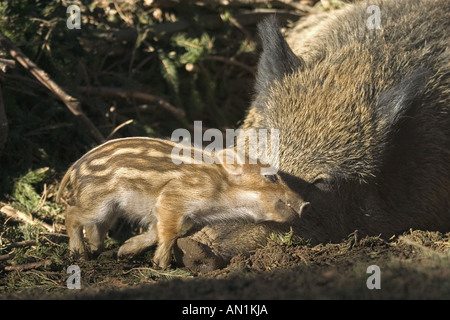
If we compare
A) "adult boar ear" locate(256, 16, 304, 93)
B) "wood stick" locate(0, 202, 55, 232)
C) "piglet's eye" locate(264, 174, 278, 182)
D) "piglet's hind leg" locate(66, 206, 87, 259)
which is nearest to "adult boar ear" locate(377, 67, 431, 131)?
"adult boar ear" locate(256, 16, 304, 93)

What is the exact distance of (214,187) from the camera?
13.6 feet

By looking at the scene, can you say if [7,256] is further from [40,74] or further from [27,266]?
[40,74]

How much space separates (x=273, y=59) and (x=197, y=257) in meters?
1.67

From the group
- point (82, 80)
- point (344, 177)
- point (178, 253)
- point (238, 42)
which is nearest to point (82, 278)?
point (178, 253)

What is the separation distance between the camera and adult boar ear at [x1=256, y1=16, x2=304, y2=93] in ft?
16.4

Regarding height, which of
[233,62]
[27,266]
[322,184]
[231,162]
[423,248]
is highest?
[233,62]

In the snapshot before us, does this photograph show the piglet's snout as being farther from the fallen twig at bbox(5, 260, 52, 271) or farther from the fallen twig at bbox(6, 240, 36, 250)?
the fallen twig at bbox(6, 240, 36, 250)

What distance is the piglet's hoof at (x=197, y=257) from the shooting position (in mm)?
3990

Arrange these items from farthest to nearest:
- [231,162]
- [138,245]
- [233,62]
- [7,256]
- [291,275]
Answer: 1. [233,62]
2. [138,245]
3. [7,256]
4. [231,162]
5. [291,275]

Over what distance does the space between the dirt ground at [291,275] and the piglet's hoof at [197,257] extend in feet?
0.18

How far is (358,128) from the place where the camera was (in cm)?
462

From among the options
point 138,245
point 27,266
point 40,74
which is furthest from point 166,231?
point 40,74

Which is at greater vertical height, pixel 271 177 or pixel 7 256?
pixel 271 177
